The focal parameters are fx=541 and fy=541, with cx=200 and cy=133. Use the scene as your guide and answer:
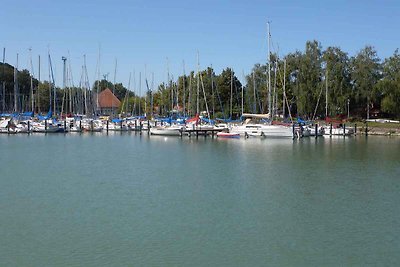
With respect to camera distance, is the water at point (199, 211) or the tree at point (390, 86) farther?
the tree at point (390, 86)

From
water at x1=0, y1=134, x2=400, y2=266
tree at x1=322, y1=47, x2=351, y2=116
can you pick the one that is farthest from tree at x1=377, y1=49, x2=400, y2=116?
water at x1=0, y1=134, x2=400, y2=266

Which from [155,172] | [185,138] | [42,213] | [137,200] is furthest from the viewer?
[185,138]

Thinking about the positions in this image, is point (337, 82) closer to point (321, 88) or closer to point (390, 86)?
point (321, 88)

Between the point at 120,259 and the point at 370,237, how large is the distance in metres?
9.24

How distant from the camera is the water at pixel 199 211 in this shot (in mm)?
17891

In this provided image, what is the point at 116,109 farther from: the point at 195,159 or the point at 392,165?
the point at 392,165

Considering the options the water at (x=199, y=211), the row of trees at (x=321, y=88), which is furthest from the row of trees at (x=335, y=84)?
the water at (x=199, y=211)

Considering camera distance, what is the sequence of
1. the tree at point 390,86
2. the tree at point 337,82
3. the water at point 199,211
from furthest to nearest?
the tree at point 337,82, the tree at point 390,86, the water at point 199,211

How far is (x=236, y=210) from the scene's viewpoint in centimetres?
2447

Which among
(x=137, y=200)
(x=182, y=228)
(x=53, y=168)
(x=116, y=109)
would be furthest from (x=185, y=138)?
(x=116, y=109)

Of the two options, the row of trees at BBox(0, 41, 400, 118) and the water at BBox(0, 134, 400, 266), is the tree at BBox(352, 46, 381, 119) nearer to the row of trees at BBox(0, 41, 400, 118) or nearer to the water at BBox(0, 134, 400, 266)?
the row of trees at BBox(0, 41, 400, 118)

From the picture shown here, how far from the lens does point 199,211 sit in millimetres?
24281

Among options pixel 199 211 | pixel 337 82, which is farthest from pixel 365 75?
pixel 199 211

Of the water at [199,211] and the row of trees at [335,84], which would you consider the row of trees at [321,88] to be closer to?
the row of trees at [335,84]
